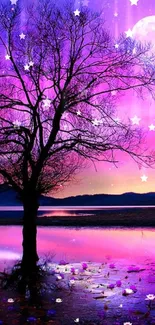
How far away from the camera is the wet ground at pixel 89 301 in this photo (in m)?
11.5

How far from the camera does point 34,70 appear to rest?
17875mm

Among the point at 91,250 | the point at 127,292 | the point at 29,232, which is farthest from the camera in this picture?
the point at 91,250

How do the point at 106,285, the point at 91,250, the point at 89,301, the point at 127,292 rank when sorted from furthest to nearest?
the point at 91,250 < the point at 106,285 < the point at 127,292 < the point at 89,301

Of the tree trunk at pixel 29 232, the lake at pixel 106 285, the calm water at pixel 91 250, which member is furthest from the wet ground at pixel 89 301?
the calm water at pixel 91 250

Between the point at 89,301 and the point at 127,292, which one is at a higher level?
the point at 127,292

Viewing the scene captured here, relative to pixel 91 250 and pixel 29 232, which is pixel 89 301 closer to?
pixel 29 232

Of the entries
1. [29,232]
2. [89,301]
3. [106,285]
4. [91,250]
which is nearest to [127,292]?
[89,301]

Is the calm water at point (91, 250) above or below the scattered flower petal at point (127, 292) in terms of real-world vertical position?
above

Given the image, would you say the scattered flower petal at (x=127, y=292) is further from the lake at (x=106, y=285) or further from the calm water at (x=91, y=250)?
the calm water at (x=91, y=250)

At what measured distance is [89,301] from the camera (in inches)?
547

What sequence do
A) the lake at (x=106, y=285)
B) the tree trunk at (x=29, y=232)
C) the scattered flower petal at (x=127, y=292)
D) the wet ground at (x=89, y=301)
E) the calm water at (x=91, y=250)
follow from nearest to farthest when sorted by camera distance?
the wet ground at (x=89, y=301)
the lake at (x=106, y=285)
the scattered flower petal at (x=127, y=292)
the tree trunk at (x=29, y=232)
the calm water at (x=91, y=250)

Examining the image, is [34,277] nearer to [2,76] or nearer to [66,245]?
[2,76]

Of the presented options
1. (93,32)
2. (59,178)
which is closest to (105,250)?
(59,178)

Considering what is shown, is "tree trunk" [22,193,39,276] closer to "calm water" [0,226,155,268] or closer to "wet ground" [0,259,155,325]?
"wet ground" [0,259,155,325]
